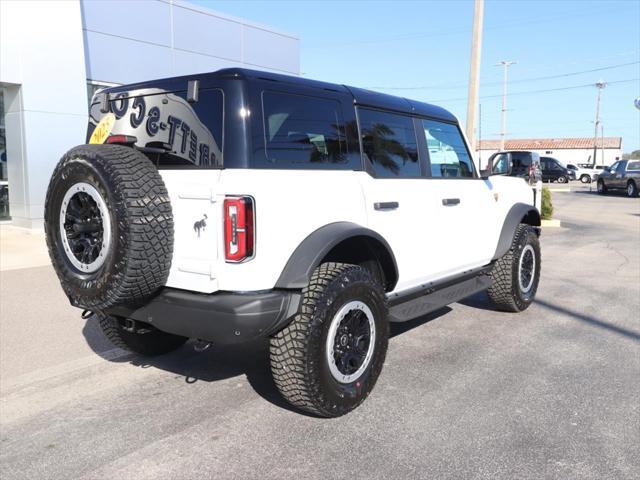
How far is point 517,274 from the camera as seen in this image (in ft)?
19.4

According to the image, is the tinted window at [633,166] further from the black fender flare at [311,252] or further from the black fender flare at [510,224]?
the black fender flare at [311,252]

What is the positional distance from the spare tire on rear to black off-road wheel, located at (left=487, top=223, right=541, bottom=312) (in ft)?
12.3

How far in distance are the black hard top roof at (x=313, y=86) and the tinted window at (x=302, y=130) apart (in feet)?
0.36

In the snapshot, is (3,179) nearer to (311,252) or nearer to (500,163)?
(500,163)

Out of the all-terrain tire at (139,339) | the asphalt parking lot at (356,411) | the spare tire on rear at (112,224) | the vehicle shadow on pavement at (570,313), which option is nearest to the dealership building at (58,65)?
the asphalt parking lot at (356,411)

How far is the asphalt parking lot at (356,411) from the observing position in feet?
10.1

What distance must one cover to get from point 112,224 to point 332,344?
1.45m

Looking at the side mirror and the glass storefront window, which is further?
the glass storefront window

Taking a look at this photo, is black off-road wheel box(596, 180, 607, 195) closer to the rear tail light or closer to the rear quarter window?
the rear quarter window

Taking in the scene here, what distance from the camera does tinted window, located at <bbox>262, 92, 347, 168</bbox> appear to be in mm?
3408

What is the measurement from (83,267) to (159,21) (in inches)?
473

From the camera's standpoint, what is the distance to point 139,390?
4.14 metres

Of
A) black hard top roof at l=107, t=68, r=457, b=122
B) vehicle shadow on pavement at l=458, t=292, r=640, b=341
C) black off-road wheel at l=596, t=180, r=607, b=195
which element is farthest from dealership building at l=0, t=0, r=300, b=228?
black off-road wheel at l=596, t=180, r=607, b=195

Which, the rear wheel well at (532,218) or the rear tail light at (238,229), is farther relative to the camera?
the rear wheel well at (532,218)
